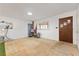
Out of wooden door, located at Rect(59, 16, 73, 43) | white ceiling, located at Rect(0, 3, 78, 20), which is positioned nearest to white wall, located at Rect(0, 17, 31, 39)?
white ceiling, located at Rect(0, 3, 78, 20)

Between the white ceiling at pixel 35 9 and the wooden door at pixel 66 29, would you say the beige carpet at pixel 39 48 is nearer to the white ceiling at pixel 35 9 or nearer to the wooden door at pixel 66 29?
the wooden door at pixel 66 29

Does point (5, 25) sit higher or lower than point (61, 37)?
higher

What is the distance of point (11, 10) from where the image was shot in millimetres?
1716

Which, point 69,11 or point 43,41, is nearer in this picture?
point 69,11

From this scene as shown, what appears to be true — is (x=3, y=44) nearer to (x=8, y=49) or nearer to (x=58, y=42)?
(x=8, y=49)

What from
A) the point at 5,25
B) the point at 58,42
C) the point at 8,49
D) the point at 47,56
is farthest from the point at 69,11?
the point at 8,49

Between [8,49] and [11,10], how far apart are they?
0.76 m

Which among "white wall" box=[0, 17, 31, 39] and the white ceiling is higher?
the white ceiling

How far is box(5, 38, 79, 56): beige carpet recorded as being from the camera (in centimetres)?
171

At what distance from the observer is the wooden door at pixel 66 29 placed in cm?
173

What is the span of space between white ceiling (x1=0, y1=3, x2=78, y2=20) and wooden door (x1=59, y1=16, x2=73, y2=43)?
19 cm

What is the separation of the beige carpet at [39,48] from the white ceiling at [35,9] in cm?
53

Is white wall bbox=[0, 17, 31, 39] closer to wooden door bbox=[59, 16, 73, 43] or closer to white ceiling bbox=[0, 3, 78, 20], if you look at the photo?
white ceiling bbox=[0, 3, 78, 20]

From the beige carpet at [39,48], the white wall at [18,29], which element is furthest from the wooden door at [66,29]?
the white wall at [18,29]
